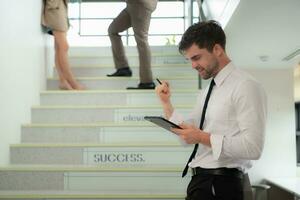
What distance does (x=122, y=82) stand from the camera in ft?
13.6

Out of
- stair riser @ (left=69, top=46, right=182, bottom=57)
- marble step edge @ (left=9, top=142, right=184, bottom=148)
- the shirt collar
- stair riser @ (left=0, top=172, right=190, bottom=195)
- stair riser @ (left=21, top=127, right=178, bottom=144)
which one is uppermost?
stair riser @ (left=69, top=46, right=182, bottom=57)

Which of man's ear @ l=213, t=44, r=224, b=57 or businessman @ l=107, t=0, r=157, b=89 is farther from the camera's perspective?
businessman @ l=107, t=0, r=157, b=89

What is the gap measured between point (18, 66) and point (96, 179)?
1.21 meters

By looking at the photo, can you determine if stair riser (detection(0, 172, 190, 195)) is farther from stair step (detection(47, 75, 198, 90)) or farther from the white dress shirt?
stair step (detection(47, 75, 198, 90))

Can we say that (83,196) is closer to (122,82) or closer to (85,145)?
(85,145)

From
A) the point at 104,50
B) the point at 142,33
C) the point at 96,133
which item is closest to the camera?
the point at 96,133

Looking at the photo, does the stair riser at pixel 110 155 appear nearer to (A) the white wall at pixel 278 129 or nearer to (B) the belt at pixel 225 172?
(B) the belt at pixel 225 172

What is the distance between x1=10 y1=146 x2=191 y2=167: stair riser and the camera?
309 cm

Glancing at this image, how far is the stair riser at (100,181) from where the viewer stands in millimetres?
2885

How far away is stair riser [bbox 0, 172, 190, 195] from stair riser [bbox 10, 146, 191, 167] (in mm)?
185

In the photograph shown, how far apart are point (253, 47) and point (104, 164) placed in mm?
1863

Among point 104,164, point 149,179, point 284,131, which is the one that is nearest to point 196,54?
point 149,179

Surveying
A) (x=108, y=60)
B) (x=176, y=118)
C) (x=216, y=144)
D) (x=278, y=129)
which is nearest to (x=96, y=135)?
(x=108, y=60)

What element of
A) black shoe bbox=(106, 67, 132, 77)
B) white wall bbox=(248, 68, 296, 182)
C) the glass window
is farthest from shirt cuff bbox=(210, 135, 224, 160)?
the glass window
